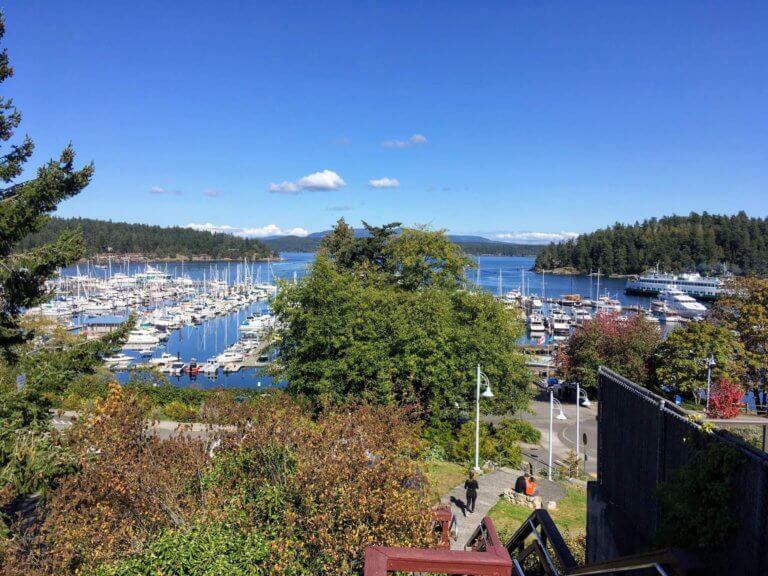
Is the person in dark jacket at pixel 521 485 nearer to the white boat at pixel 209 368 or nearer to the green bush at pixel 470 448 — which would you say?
the green bush at pixel 470 448

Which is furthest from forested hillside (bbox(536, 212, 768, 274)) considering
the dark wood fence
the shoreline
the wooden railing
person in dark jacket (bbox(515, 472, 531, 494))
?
the wooden railing

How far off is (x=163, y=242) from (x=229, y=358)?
5183 inches

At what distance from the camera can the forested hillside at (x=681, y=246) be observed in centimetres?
12406

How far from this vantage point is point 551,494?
15.2 m

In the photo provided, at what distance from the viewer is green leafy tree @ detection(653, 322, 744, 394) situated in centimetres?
2639

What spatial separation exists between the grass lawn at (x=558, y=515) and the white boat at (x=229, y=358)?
42.4m

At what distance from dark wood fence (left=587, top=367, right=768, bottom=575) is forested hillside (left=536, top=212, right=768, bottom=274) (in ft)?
411

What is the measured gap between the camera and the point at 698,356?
26.9 meters

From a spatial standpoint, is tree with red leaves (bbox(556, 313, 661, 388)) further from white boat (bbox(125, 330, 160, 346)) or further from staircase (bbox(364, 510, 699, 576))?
white boat (bbox(125, 330, 160, 346))

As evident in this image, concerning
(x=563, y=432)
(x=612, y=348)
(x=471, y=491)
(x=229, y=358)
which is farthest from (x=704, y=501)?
(x=229, y=358)

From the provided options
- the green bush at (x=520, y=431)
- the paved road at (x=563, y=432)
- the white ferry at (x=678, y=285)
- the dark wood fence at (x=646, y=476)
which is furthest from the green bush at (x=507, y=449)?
the white ferry at (x=678, y=285)

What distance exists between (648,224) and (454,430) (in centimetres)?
16273

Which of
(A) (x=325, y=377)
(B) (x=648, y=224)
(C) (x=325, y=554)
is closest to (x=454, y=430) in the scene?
(A) (x=325, y=377)

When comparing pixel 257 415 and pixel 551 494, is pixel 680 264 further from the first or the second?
pixel 257 415
